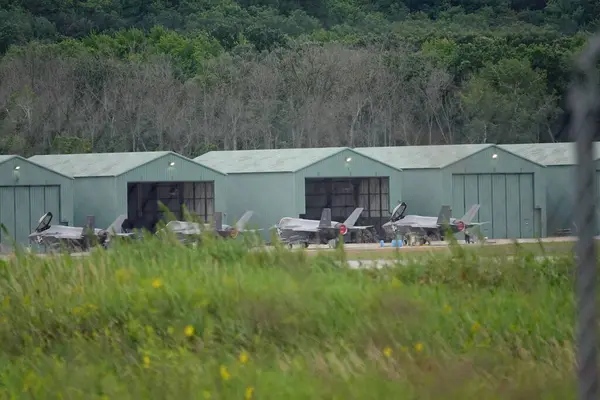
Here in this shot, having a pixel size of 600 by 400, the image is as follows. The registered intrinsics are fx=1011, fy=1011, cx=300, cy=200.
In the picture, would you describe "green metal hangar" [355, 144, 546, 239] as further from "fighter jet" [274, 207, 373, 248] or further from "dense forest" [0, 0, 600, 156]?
"fighter jet" [274, 207, 373, 248]

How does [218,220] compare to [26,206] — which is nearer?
[218,220]

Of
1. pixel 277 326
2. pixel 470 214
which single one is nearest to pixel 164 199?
pixel 470 214

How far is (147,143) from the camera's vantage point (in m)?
65.5

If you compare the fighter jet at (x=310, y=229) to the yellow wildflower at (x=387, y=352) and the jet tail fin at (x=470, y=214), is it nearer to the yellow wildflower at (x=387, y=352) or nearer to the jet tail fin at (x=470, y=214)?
the jet tail fin at (x=470, y=214)

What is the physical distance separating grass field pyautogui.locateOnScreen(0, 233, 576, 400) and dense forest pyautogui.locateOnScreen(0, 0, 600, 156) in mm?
20025

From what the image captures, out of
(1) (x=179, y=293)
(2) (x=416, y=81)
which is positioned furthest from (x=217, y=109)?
(1) (x=179, y=293)

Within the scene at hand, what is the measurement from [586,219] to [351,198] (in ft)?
152

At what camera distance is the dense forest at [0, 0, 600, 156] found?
4103cm

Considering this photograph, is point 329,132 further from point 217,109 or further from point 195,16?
point 195,16

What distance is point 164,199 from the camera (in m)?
49.2

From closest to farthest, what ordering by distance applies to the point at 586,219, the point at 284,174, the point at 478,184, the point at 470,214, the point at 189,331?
the point at 586,219
the point at 189,331
the point at 470,214
the point at 284,174
the point at 478,184

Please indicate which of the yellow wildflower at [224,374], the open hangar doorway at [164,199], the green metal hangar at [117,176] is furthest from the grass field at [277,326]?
the open hangar doorway at [164,199]

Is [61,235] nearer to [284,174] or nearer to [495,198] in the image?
[284,174]

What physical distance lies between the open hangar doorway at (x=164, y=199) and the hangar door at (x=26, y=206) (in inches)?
216
